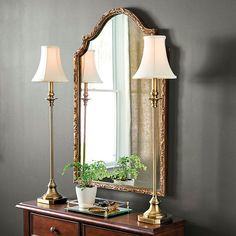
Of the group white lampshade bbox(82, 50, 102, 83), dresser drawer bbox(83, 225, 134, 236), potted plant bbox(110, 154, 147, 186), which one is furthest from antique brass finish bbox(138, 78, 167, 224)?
white lampshade bbox(82, 50, 102, 83)

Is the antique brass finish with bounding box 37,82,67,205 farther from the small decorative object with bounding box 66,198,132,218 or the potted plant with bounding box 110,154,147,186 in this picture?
the potted plant with bounding box 110,154,147,186

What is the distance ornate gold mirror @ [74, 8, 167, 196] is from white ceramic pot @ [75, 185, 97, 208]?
0.20 metres

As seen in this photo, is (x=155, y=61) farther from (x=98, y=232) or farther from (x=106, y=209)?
(x=98, y=232)

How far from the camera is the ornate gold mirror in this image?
10.6 feet

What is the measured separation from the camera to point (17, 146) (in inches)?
163

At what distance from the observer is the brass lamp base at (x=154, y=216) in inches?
115

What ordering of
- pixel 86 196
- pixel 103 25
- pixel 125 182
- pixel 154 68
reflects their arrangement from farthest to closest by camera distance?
pixel 103 25 < pixel 125 182 < pixel 86 196 < pixel 154 68

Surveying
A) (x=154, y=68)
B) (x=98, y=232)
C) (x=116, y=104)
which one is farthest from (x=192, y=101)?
(x=98, y=232)

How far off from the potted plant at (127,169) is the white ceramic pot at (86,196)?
0.19 meters

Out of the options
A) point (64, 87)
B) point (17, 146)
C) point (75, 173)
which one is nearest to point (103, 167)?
point (75, 173)

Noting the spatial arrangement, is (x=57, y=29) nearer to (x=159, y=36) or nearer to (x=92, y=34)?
(x=92, y=34)

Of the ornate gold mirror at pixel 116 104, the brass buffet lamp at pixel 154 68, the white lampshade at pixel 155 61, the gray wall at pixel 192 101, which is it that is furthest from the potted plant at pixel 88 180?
the white lampshade at pixel 155 61

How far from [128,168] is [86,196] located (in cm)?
30

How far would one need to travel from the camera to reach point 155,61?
294 cm
